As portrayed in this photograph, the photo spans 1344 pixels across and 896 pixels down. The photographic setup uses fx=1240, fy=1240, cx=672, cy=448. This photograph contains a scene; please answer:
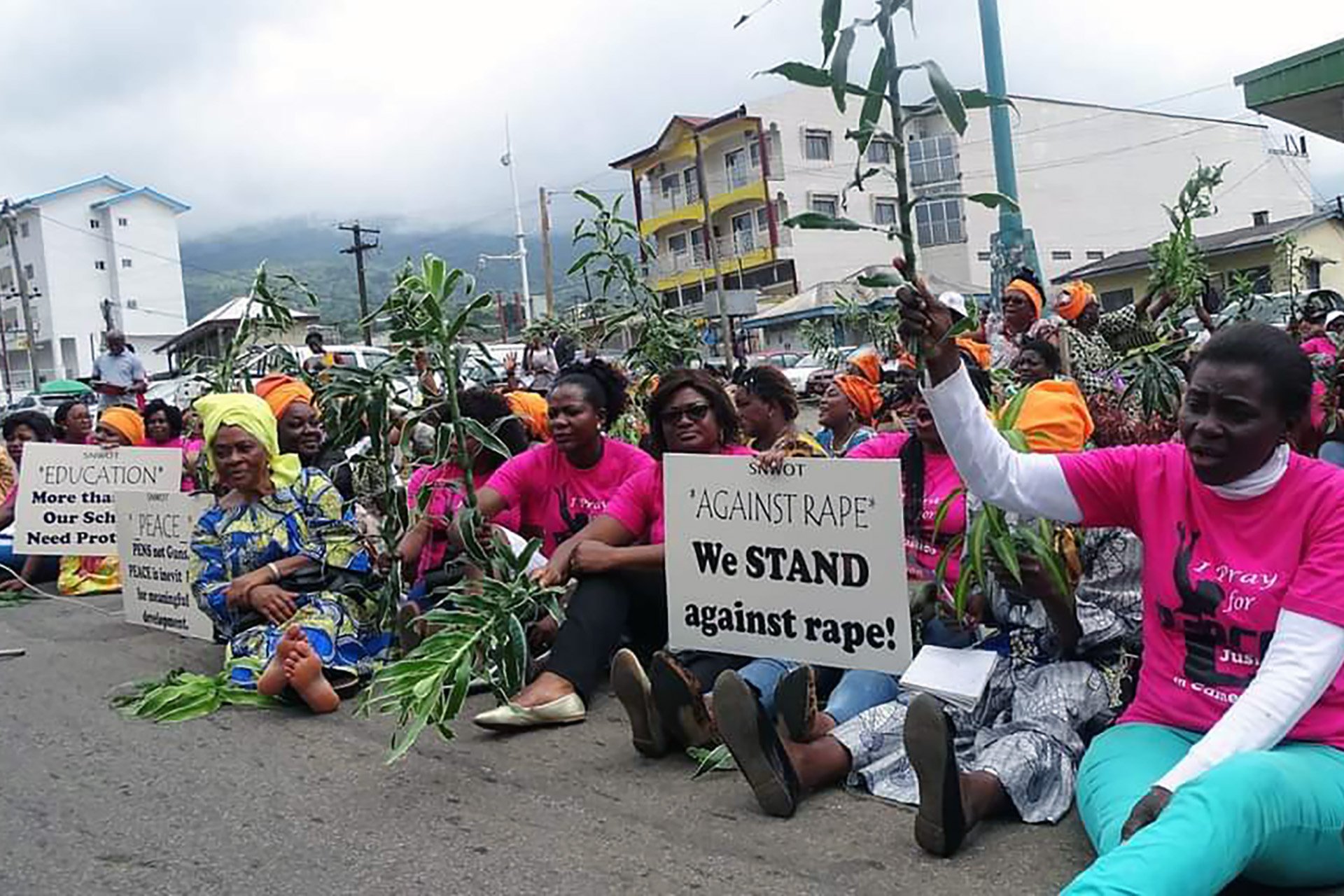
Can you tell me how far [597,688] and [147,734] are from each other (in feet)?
5.63

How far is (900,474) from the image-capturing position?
3.81 meters

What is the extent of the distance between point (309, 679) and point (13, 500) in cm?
456

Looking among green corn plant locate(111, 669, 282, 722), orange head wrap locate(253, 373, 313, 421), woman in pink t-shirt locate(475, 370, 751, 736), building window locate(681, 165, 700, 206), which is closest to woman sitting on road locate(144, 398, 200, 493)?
orange head wrap locate(253, 373, 313, 421)

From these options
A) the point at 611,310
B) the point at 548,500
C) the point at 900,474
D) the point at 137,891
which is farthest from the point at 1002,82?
the point at 137,891

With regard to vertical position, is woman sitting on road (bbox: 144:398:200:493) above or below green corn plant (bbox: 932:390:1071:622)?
above

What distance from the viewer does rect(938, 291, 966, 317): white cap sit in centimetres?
286

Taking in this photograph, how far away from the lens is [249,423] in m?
5.03

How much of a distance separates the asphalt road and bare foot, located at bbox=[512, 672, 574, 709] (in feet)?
0.43

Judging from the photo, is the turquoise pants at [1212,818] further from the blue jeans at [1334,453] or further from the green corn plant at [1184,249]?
the green corn plant at [1184,249]

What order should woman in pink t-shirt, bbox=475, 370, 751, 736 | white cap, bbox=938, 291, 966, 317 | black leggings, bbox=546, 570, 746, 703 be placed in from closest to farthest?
white cap, bbox=938, 291, 966, 317 → woman in pink t-shirt, bbox=475, 370, 751, 736 → black leggings, bbox=546, 570, 746, 703

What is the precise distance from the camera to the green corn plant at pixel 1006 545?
3.15 meters

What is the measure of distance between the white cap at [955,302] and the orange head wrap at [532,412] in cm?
338

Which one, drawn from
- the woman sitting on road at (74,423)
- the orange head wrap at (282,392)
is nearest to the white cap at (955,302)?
the orange head wrap at (282,392)

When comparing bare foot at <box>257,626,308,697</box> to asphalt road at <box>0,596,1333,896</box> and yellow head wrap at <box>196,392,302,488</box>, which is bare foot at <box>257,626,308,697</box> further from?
yellow head wrap at <box>196,392,302,488</box>
